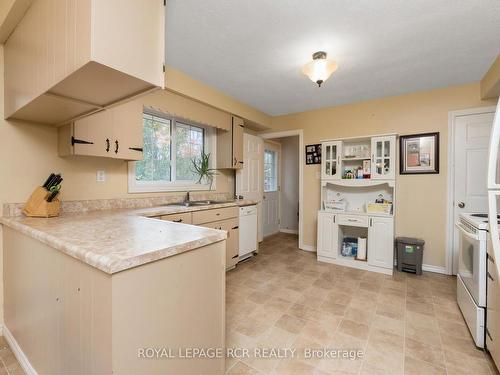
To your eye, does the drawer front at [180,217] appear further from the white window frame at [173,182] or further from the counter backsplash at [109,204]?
the white window frame at [173,182]

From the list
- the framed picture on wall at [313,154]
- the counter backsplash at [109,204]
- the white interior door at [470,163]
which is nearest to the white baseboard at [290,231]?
the framed picture on wall at [313,154]

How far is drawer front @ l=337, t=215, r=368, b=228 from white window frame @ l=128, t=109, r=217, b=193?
6.59 feet

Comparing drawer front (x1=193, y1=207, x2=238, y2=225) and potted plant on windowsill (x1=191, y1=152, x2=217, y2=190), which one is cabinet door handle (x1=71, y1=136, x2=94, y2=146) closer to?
drawer front (x1=193, y1=207, x2=238, y2=225)

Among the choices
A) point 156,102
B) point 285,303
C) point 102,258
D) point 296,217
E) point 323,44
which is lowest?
point 285,303

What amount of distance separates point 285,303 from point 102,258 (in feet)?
6.37

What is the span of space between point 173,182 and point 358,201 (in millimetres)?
2824

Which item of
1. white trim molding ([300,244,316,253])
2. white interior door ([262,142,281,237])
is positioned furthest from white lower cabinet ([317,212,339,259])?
white interior door ([262,142,281,237])

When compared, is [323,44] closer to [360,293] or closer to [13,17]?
[13,17]

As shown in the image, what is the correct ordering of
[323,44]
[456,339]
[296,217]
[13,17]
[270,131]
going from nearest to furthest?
1. [13,17]
2. [456,339]
3. [323,44]
4. [270,131]
5. [296,217]

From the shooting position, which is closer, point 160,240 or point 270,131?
point 160,240

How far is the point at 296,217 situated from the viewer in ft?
18.1

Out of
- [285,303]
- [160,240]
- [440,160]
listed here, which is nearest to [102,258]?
[160,240]

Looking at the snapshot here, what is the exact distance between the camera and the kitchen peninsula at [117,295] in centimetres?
84

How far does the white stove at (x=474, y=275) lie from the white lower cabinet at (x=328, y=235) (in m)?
1.50
